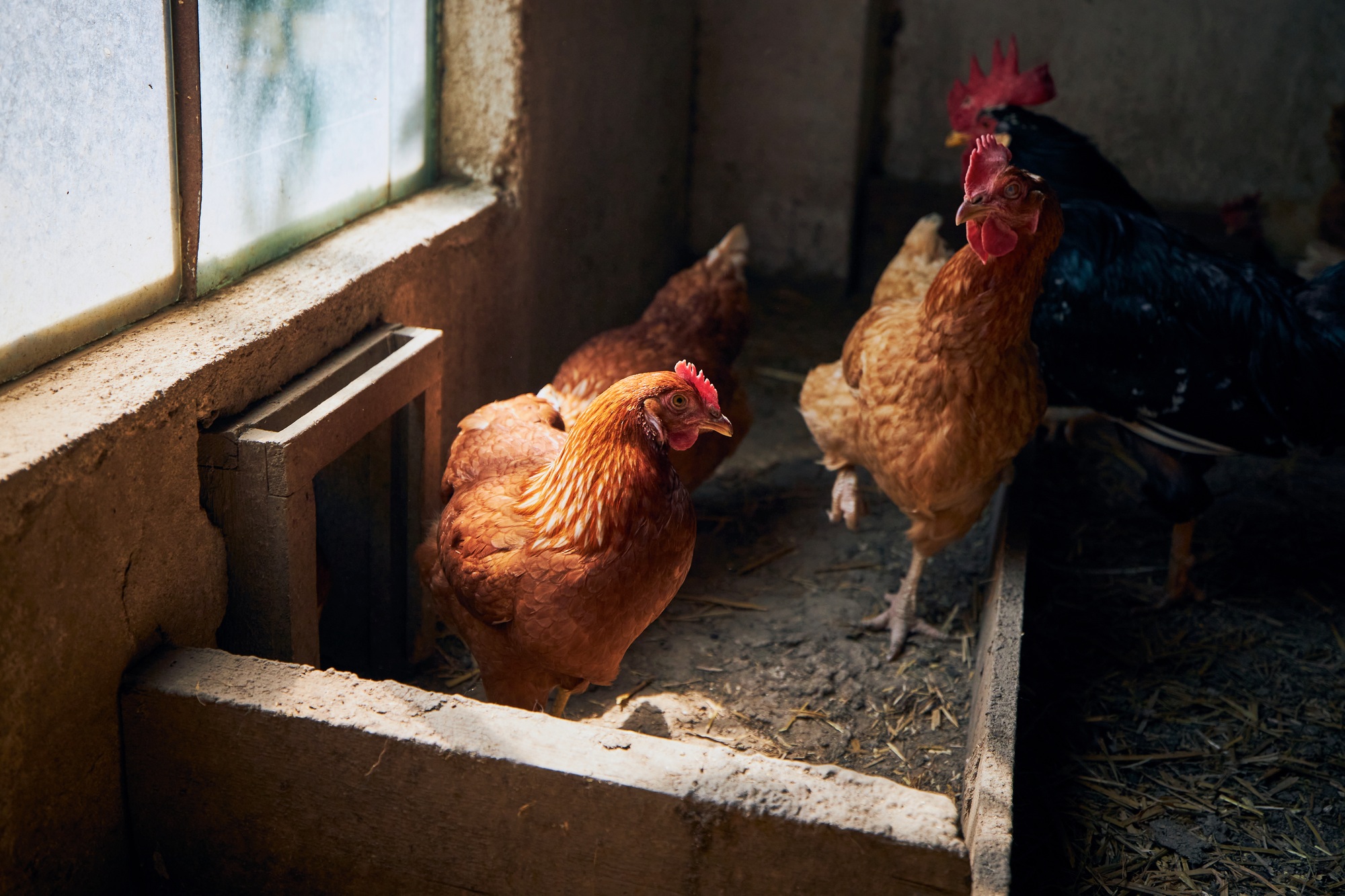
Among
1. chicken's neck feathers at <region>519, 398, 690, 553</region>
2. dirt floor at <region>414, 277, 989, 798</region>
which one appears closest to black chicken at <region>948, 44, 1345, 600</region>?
dirt floor at <region>414, 277, 989, 798</region>

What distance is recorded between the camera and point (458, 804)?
2064mm

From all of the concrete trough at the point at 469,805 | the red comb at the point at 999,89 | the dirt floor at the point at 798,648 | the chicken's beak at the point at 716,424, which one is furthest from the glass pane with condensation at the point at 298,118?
the red comb at the point at 999,89

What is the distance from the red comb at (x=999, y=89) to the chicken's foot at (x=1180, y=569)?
192 centimetres

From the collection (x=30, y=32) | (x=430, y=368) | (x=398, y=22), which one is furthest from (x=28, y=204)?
(x=398, y=22)

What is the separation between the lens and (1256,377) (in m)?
3.46

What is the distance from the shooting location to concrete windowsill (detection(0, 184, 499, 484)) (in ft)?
6.65

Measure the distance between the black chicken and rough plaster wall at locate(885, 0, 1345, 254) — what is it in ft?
9.33

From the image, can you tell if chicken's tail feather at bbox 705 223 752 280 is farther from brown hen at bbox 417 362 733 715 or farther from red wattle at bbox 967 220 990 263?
brown hen at bbox 417 362 733 715

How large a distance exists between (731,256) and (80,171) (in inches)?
95.1

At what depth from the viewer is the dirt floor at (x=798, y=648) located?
3105 millimetres

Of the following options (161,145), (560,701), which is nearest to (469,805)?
(560,701)

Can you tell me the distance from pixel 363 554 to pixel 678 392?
4.07ft

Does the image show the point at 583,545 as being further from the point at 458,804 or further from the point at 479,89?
the point at 479,89

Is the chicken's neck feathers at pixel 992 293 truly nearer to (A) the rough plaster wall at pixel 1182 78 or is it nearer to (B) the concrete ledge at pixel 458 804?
(B) the concrete ledge at pixel 458 804
